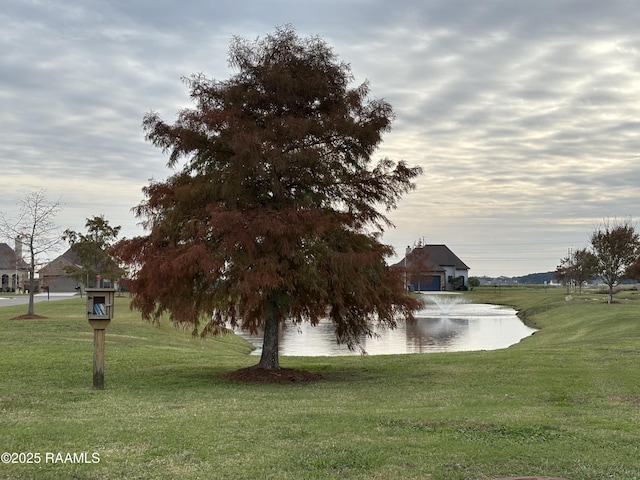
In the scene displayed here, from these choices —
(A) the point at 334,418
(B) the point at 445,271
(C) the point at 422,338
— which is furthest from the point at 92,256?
(B) the point at 445,271

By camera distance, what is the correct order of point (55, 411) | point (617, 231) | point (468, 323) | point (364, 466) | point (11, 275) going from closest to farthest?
1. point (364, 466)
2. point (55, 411)
3. point (468, 323)
4. point (617, 231)
5. point (11, 275)

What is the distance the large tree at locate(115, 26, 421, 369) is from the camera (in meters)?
14.9

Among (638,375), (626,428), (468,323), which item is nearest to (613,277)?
(468,323)

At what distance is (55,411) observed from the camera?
10805 millimetres

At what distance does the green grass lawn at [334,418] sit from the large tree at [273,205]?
1832 mm

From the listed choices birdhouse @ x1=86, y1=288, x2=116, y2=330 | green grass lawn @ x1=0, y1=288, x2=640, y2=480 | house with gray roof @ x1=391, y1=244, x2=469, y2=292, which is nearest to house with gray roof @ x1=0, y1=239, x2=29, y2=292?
house with gray roof @ x1=391, y1=244, x2=469, y2=292

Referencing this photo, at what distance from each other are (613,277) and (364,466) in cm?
4991

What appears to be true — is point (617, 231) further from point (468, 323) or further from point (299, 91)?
point (299, 91)

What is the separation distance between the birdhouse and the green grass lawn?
1.31 m

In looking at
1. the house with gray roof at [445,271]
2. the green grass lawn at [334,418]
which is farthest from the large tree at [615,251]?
the house with gray roof at [445,271]

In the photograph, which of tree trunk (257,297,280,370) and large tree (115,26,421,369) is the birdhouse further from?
tree trunk (257,297,280,370)

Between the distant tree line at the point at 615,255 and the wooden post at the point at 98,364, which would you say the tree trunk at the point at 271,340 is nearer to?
the wooden post at the point at 98,364

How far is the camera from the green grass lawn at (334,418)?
738 cm

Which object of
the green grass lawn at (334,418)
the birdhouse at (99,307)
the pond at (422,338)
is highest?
the birdhouse at (99,307)
